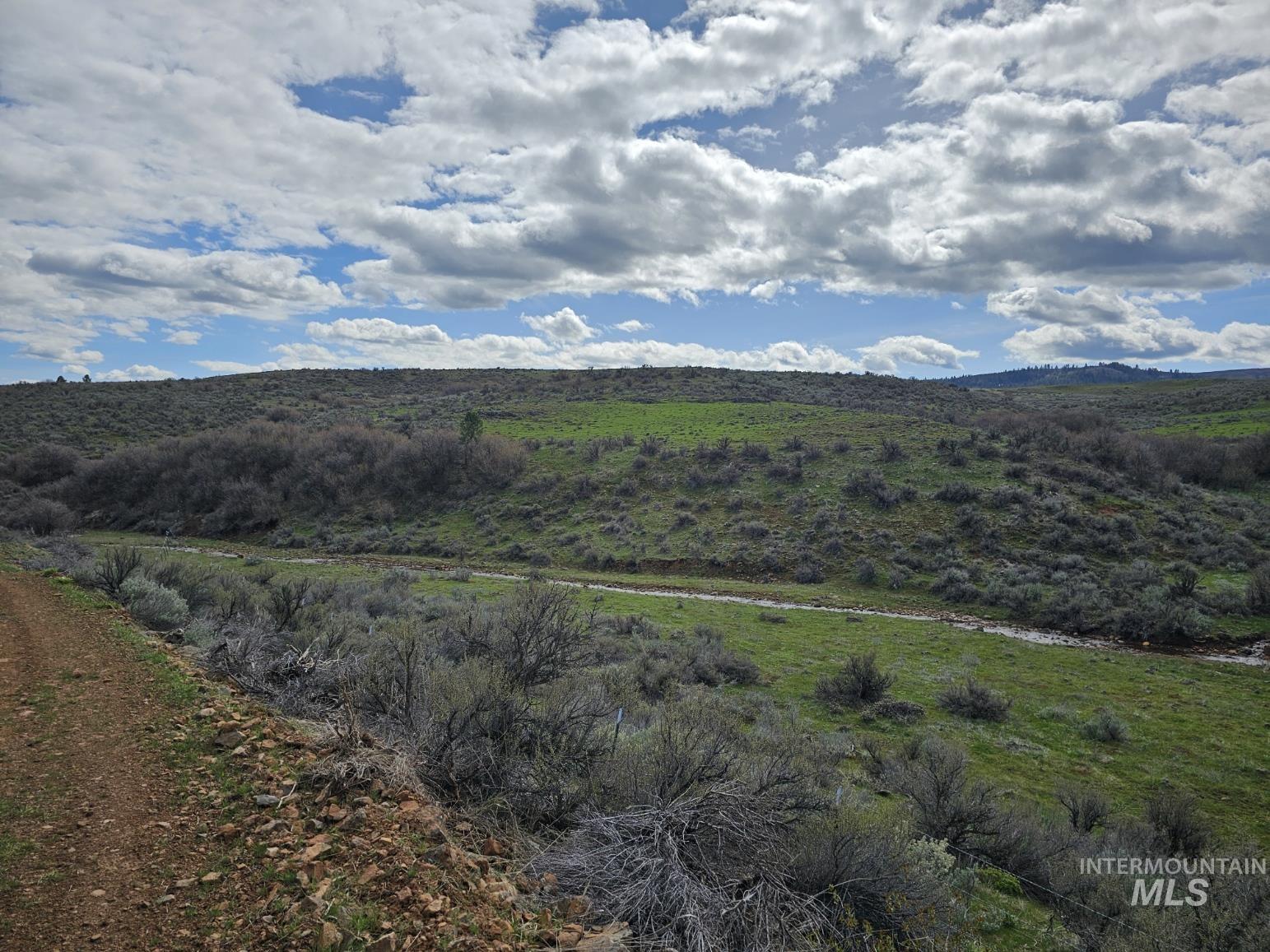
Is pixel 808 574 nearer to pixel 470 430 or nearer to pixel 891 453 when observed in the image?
pixel 891 453

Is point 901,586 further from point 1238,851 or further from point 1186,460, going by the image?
point 1186,460

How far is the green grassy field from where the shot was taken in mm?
10703

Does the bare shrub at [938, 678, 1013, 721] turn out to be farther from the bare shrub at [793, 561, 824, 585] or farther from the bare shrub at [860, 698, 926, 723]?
the bare shrub at [793, 561, 824, 585]

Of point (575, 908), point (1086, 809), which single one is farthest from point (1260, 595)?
point (575, 908)

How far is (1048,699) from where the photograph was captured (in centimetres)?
1459

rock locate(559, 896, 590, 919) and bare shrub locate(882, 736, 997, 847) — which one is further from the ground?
rock locate(559, 896, 590, 919)

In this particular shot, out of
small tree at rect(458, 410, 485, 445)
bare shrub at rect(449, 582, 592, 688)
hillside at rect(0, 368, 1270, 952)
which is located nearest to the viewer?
hillside at rect(0, 368, 1270, 952)

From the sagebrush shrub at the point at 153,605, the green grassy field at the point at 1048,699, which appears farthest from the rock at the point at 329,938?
the green grassy field at the point at 1048,699

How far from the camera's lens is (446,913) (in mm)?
3801

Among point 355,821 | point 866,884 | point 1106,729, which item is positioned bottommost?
point 1106,729

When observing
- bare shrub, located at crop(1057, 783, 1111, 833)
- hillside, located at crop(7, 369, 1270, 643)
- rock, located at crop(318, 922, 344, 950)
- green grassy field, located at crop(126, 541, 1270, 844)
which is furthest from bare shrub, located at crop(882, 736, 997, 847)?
hillside, located at crop(7, 369, 1270, 643)

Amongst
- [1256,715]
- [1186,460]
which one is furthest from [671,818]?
[1186,460]

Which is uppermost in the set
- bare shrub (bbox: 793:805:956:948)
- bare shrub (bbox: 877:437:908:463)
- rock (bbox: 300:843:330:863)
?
bare shrub (bbox: 877:437:908:463)

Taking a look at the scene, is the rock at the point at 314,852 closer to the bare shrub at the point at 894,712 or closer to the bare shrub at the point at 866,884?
the bare shrub at the point at 866,884
